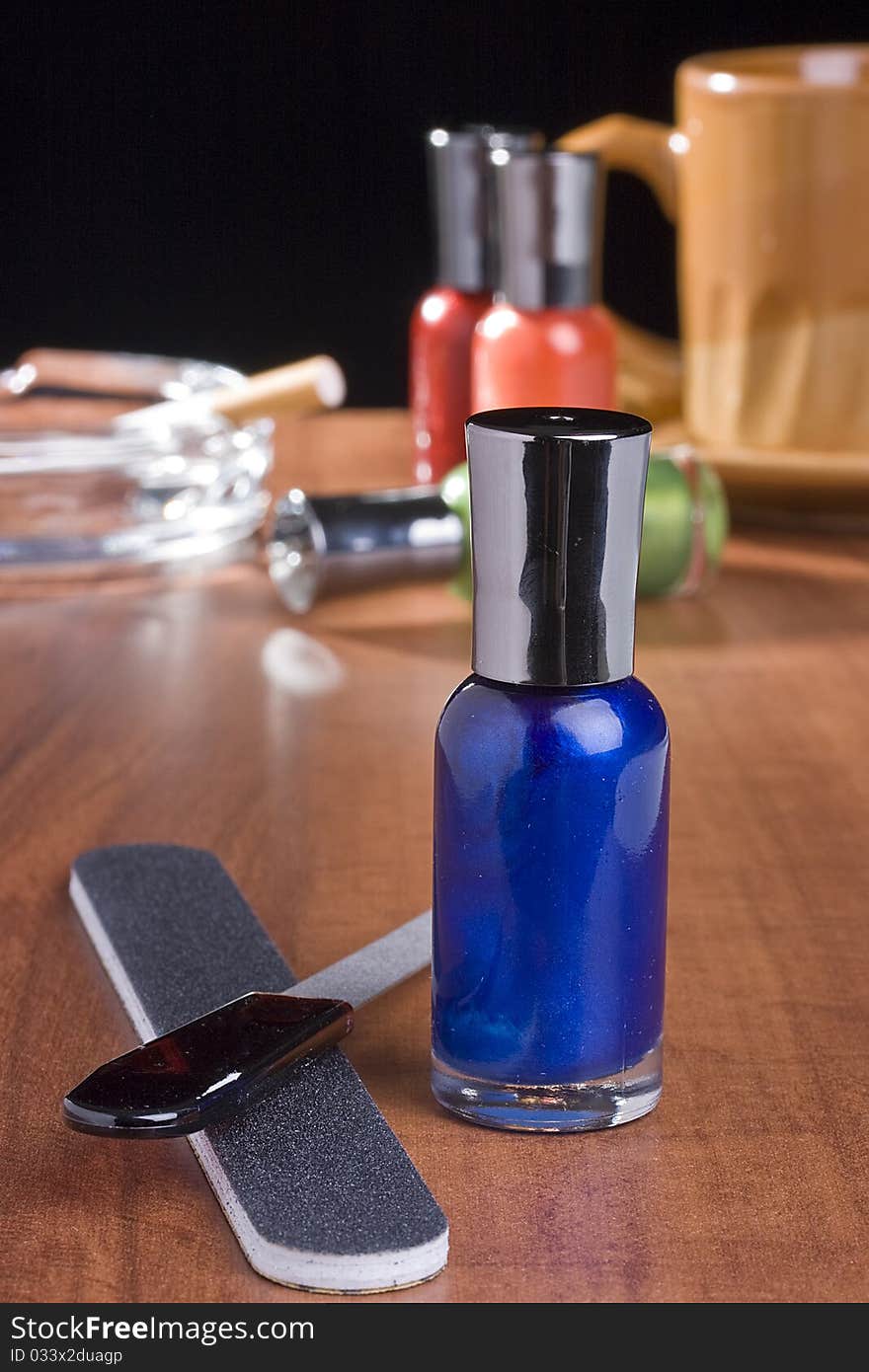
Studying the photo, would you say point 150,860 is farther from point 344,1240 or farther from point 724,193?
point 724,193

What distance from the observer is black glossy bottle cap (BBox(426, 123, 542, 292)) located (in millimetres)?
931

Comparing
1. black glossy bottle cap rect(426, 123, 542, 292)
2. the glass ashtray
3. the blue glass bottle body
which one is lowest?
the glass ashtray

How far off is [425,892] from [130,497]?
436 mm

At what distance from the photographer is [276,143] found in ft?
5.67

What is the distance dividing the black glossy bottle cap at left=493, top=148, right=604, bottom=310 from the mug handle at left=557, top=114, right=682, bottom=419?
0.17m

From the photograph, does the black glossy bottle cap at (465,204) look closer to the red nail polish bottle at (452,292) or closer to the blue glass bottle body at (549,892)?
the red nail polish bottle at (452,292)

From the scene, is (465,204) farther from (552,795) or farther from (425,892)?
(552,795)

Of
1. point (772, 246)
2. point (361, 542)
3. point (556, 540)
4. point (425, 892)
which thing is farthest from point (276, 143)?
point (556, 540)

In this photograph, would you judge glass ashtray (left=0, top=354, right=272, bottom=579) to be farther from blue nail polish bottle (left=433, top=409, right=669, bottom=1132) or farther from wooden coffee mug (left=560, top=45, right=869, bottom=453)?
blue nail polish bottle (left=433, top=409, right=669, bottom=1132)

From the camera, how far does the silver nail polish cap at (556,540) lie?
14.4 inches

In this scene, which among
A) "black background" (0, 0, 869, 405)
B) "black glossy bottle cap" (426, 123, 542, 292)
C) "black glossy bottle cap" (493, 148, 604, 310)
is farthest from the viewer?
"black background" (0, 0, 869, 405)

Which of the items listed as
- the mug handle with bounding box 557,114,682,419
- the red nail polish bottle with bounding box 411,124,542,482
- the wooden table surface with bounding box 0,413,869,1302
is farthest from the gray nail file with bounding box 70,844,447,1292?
the mug handle with bounding box 557,114,682,419

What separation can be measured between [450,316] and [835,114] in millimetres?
216

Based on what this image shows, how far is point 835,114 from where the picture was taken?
908 mm
